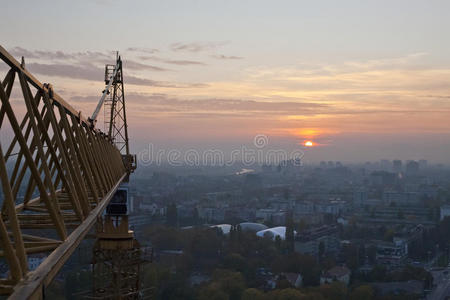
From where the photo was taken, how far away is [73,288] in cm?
3119

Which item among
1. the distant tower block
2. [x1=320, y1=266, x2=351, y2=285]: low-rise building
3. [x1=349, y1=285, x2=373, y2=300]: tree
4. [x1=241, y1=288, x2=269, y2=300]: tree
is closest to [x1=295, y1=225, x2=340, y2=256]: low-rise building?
[x1=320, y1=266, x2=351, y2=285]: low-rise building

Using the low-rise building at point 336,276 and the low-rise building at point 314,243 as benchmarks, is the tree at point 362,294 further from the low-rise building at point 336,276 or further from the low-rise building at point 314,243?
the low-rise building at point 314,243

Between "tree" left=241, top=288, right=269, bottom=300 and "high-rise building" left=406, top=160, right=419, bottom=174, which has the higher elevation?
"high-rise building" left=406, top=160, right=419, bottom=174

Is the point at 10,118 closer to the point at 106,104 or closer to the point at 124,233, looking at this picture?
the point at 124,233

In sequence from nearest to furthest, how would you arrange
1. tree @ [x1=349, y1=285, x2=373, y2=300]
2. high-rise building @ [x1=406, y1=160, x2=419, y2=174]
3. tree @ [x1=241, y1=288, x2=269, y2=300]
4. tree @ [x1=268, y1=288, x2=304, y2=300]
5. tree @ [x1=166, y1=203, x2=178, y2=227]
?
tree @ [x1=268, y1=288, x2=304, y2=300] < tree @ [x1=241, y1=288, x2=269, y2=300] < tree @ [x1=349, y1=285, x2=373, y2=300] < tree @ [x1=166, y1=203, x2=178, y2=227] < high-rise building @ [x1=406, y1=160, x2=419, y2=174]

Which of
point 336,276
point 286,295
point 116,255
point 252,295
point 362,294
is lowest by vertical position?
point 336,276

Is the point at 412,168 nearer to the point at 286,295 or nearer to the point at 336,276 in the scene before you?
the point at 336,276

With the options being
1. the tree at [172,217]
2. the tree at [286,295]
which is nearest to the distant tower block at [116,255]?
the tree at [286,295]

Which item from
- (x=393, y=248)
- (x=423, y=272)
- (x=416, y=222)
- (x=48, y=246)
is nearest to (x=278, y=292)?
(x=423, y=272)

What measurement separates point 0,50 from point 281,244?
→ 2008 inches

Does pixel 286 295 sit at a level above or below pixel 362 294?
above

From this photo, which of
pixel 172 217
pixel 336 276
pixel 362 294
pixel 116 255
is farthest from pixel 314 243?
pixel 116 255

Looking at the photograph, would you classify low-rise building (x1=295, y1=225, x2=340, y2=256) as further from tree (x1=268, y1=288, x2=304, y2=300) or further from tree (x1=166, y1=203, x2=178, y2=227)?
tree (x1=268, y1=288, x2=304, y2=300)

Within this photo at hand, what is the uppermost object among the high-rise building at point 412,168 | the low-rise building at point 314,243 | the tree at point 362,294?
the high-rise building at point 412,168
